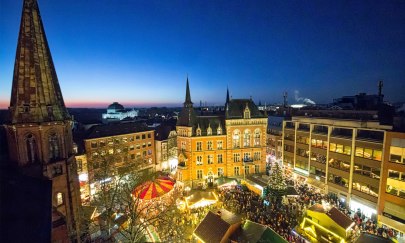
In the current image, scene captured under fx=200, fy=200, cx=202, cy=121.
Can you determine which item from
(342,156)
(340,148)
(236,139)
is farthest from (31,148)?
(340,148)

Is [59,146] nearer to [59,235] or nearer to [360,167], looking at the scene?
[59,235]

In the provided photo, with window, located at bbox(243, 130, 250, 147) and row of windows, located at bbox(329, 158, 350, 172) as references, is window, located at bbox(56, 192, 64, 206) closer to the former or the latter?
window, located at bbox(243, 130, 250, 147)

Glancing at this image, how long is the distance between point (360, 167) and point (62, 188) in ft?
128

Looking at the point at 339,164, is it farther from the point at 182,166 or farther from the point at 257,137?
the point at 182,166

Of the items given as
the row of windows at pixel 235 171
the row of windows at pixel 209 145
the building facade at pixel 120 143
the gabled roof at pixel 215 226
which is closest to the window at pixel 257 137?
the row of windows at pixel 235 171

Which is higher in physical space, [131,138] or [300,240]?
[131,138]

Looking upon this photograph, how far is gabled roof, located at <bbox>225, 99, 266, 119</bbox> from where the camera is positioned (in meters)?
44.4

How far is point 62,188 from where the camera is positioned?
17.7 m

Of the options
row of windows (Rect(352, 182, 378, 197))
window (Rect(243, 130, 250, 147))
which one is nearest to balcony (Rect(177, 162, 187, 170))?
window (Rect(243, 130, 250, 147))

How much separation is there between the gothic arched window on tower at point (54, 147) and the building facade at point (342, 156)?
39133 millimetres

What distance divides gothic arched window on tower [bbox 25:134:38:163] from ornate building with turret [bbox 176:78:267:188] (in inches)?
1108

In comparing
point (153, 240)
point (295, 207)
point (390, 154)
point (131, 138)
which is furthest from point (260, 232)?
point (131, 138)

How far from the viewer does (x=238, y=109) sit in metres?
45.1

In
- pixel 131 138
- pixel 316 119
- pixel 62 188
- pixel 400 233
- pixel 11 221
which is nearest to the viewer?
pixel 11 221
